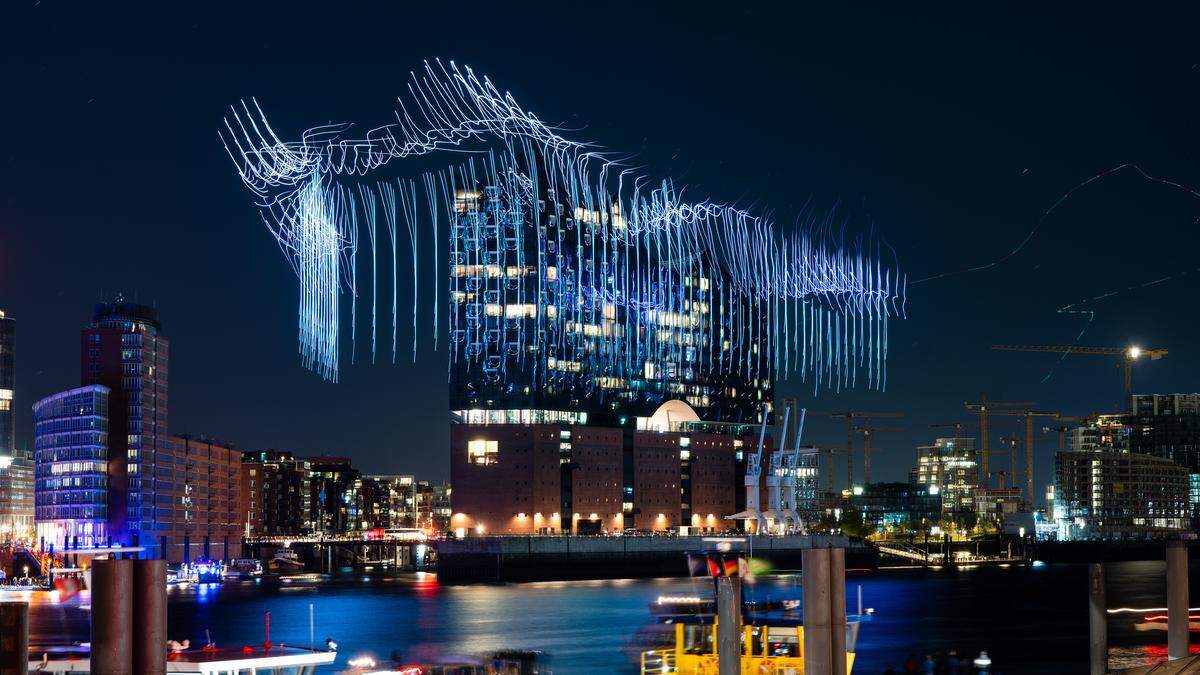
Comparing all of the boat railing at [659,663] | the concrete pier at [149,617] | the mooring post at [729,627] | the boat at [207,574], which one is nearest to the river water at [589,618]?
the boat railing at [659,663]

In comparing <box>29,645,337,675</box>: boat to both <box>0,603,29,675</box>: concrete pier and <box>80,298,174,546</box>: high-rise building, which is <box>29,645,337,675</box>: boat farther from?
<box>80,298,174,546</box>: high-rise building

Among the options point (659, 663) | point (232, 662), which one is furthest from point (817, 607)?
point (659, 663)

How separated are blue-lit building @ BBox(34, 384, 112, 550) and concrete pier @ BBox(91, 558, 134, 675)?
586 ft

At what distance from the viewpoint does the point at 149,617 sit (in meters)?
15.0

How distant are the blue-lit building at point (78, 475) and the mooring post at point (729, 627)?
170m

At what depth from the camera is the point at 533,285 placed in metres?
166

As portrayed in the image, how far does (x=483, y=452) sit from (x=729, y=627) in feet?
460

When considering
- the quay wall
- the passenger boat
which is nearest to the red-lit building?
the quay wall

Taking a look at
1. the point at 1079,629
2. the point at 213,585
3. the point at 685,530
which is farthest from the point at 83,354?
the point at 1079,629

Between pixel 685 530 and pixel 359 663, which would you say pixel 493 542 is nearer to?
pixel 685 530

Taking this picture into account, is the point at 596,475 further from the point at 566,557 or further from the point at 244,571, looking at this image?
the point at 244,571

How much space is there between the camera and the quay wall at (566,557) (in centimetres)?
15462

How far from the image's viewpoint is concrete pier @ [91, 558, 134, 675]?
582 inches

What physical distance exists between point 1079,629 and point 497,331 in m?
88.6
